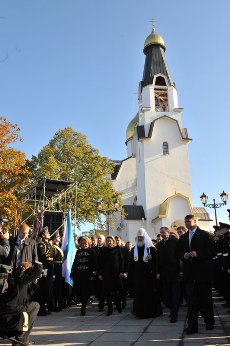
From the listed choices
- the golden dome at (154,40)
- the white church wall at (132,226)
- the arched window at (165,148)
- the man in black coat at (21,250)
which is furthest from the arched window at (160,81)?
the man in black coat at (21,250)

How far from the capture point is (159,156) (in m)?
38.2

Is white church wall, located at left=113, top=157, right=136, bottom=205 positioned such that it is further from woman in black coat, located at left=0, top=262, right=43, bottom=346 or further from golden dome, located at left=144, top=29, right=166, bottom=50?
woman in black coat, located at left=0, top=262, right=43, bottom=346

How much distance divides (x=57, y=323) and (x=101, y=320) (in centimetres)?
92

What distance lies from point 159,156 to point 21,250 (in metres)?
32.8

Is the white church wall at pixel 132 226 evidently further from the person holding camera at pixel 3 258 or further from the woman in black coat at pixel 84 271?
the person holding camera at pixel 3 258

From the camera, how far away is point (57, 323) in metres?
7.33

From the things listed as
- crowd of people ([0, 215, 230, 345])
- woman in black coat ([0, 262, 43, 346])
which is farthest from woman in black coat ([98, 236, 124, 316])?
woman in black coat ([0, 262, 43, 346])

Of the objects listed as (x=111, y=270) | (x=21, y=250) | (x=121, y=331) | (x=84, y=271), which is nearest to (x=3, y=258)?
(x=21, y=250)

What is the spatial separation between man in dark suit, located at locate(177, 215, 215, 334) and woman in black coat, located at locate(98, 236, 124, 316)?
2.83m

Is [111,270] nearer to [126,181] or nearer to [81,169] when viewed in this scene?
[81,169]

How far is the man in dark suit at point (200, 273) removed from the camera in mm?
6090

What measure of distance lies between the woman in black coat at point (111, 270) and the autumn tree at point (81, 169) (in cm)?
1812

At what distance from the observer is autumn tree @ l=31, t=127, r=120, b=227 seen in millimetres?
27375

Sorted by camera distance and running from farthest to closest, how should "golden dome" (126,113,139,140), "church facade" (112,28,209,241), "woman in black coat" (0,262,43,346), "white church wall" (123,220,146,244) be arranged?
"golden dome" (126,113,139,140) < "white church wall" (123,220,146,244) < "church facade" (112,28,209,241) < "woman in black coat" (0,262,43,346)
